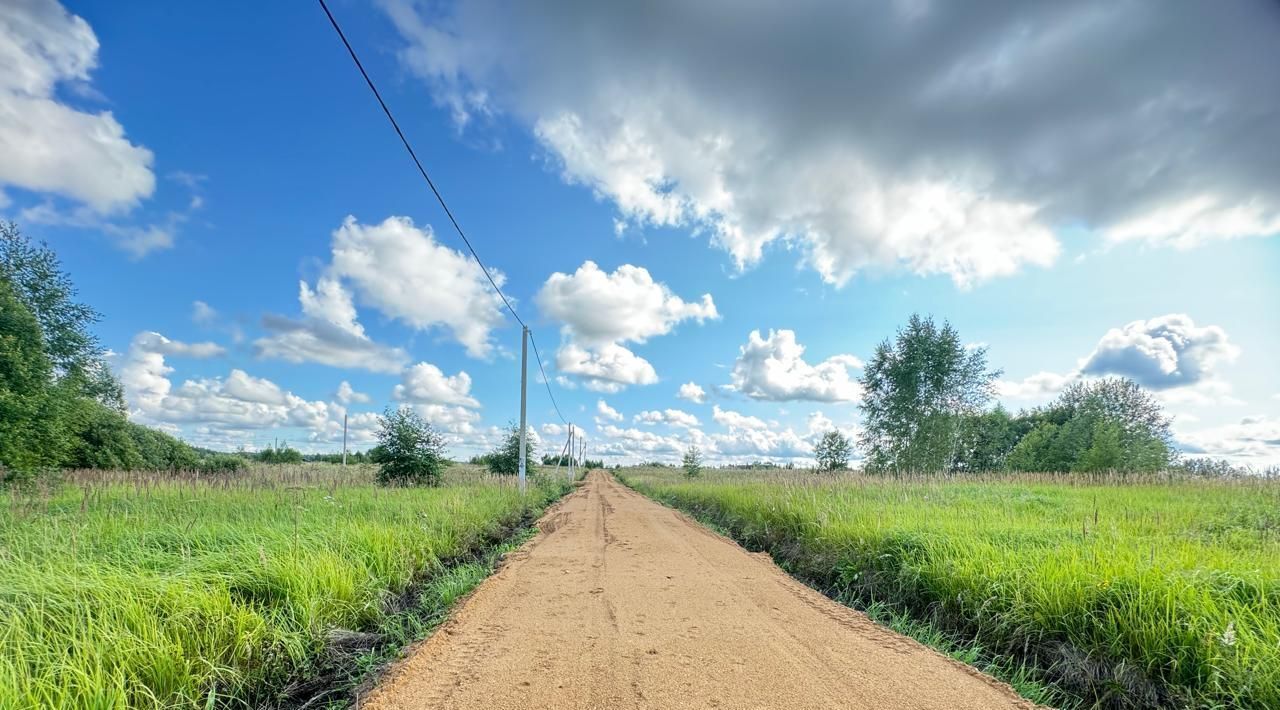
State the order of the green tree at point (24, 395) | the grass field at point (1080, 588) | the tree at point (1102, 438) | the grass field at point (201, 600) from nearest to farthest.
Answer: the grass field at point (201, 600)
the grass field at point (1080, 588)
the green tree at point (24, 395)
the tree at point (1102, 438)

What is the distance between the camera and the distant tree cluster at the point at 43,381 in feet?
46.7

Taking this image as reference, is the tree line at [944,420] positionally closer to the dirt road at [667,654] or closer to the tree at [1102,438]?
the tree at [1102,438]

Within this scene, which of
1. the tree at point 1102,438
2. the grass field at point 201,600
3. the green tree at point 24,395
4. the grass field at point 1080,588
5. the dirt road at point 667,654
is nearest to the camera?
the grass field at point 201,600

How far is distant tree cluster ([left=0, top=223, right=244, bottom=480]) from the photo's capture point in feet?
46.7

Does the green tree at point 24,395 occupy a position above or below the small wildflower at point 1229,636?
above

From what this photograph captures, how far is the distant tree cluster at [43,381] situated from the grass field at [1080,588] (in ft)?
68.2

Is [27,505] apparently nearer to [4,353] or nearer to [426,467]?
[4,353]

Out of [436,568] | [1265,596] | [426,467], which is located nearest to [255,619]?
[436,568]

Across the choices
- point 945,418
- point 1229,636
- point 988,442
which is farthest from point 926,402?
point 1229,636

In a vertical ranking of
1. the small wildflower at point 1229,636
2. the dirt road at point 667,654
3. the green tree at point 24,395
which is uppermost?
the green tree at point 24,395

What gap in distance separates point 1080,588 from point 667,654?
3230 mm

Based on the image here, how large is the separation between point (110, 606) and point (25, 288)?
23265 mm

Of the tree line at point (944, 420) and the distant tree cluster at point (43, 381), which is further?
the tree line at point (944, 420)

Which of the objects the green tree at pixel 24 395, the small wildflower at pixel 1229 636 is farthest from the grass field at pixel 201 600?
the green tree at pixel 24 395
